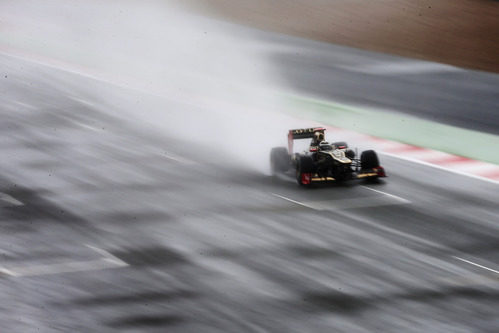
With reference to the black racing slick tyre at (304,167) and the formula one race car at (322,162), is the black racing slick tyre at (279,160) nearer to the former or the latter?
the formula one race car at (322,162)

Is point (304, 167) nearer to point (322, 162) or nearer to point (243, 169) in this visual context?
point (322, 162)

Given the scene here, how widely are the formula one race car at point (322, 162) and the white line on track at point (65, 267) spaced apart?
424 cm

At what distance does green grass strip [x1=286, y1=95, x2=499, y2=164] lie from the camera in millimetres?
20250

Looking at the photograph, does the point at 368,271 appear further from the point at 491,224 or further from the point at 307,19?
the point at 307,19

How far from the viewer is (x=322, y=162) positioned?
17109 millimetres

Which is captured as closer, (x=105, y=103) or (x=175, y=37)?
(x=105, y=103)

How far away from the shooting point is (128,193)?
16.9 metres

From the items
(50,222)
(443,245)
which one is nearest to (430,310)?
(443,245)

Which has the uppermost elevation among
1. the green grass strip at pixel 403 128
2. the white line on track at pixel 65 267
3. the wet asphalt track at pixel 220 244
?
the green grass strip at pixel 403 128

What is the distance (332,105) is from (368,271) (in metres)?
9.92

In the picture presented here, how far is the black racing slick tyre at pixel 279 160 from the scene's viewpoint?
1759 centimetres

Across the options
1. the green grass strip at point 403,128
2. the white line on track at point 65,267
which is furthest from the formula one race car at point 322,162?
the white line on track at point 65,267

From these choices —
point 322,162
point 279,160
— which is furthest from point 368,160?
point 279,160

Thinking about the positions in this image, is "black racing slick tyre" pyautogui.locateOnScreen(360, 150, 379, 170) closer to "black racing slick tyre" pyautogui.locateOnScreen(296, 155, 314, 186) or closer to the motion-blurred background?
the motion-blurred background
